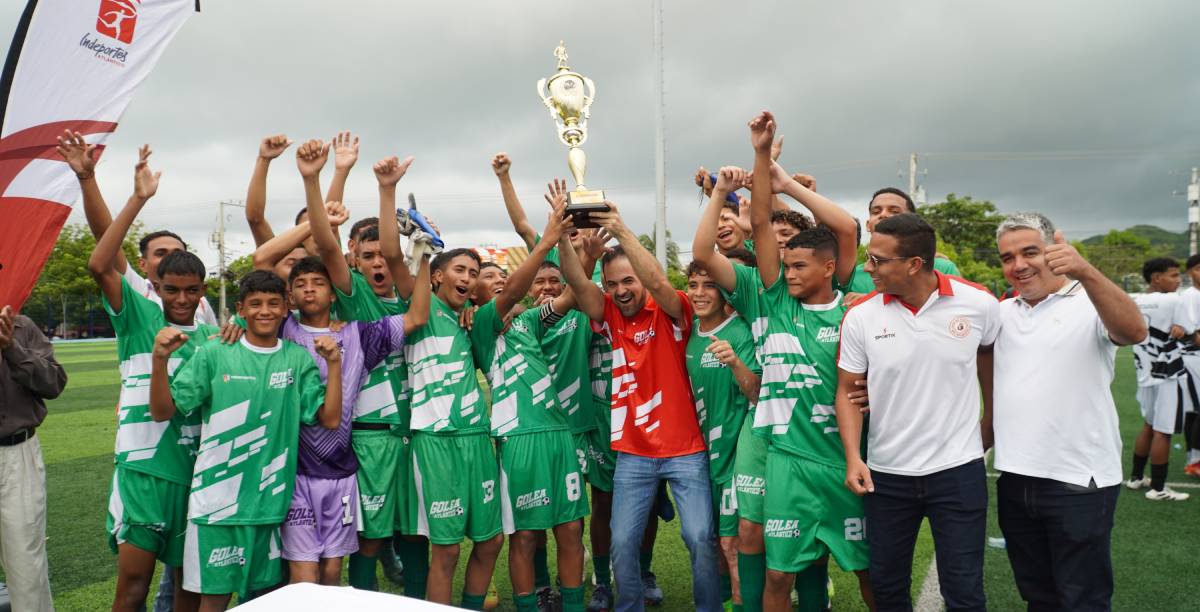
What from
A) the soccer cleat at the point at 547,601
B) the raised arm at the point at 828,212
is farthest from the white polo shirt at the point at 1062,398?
the soccer cleat at the point at 547,601

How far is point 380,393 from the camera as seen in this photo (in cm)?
399

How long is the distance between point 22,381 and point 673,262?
27198mm

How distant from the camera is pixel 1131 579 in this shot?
480cm

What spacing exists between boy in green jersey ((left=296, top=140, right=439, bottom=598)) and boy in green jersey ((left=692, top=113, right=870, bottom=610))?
1693 millimetres

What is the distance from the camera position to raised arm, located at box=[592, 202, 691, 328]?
3873mm

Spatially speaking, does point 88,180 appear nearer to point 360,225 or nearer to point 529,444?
point 360,225

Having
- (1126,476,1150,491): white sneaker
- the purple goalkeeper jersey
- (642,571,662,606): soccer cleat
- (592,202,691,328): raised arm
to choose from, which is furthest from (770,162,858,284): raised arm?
(1126,476,1150,491): white sneaker

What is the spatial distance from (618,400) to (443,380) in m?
0.98

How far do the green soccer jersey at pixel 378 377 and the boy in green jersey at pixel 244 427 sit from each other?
0.29 meters

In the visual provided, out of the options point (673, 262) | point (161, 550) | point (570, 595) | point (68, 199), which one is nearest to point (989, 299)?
point (570, 595)

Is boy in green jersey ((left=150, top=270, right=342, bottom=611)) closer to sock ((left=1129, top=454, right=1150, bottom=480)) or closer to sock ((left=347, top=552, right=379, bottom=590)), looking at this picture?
sock ((left=347, top=552, right=379, bottom=590))

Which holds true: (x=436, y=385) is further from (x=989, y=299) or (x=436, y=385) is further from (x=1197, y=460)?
(x=1197, y=460)

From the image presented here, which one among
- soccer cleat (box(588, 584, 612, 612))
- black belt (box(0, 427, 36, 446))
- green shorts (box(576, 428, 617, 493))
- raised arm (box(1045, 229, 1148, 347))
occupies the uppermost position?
raised arm (box(1045, 229, 1148, 347))

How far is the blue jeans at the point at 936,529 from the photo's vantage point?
3.09 metres
